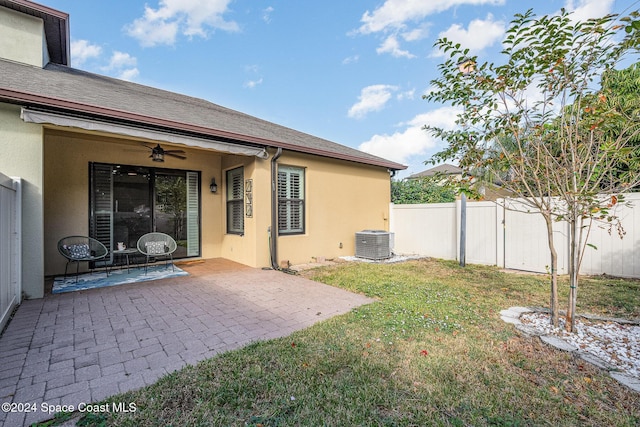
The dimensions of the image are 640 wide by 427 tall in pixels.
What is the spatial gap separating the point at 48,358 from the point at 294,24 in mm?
10208

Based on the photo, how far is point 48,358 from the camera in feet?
8.77

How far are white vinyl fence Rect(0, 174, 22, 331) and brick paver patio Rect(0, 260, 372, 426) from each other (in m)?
0.21

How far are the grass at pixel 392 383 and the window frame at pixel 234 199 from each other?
4.70 m

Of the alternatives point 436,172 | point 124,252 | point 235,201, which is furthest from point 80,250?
point 436,172

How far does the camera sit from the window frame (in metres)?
7.51

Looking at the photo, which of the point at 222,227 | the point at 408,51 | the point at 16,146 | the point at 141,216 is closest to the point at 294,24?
the point at 408,51

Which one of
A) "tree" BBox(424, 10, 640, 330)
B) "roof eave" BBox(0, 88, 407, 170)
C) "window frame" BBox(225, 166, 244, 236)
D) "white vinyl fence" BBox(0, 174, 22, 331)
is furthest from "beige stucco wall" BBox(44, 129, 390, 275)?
"tree" BBox(424, 10, 640, 330)

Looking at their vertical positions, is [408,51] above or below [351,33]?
below

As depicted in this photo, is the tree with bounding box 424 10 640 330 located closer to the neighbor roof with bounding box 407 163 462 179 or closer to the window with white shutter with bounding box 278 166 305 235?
the neighbor roof with bounding box 407 163 462 179

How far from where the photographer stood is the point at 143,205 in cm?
727

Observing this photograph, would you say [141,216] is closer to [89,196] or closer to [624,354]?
[89,196]

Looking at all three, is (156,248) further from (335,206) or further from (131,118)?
(335,206)

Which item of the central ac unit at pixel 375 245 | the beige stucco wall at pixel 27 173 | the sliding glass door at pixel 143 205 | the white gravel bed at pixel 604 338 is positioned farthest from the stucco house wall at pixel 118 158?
the white gravel bed at pixel 604 338

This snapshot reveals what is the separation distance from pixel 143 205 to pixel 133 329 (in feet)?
15.6
